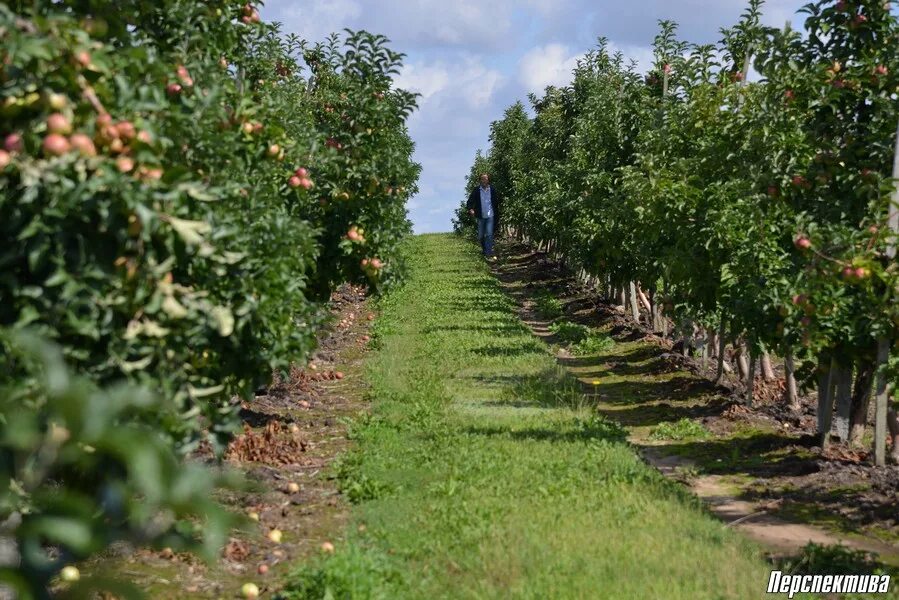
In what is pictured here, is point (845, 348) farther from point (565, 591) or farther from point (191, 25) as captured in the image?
point (191, 25)

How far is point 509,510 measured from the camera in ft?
25.0

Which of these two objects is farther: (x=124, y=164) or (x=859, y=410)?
(x=859, y=410)

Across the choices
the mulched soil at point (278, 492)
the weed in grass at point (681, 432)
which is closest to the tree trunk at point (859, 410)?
the weed in grass at point (681, 432)

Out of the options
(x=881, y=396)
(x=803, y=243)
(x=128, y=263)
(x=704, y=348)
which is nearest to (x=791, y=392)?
(x=704, y=348)

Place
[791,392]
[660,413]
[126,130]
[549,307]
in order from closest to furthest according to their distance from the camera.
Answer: [126,130] < [791,392] < [660,413] < [549,307]

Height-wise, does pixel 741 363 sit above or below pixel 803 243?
below

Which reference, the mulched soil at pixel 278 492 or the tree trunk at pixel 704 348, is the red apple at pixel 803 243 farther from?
the tree trunk at pixel 704 348

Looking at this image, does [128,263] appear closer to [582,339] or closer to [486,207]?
[582,339]

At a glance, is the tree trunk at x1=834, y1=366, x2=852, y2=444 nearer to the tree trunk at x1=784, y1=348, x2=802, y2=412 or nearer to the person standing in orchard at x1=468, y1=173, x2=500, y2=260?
the tree trunk at x1=784, y1=348, x2=802, y2=412

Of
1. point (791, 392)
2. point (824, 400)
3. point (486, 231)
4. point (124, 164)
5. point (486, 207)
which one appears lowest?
point (791, 392)

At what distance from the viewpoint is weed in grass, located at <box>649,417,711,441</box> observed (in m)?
11.4

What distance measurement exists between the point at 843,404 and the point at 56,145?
8.43m

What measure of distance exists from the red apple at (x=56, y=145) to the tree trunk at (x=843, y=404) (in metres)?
8.21

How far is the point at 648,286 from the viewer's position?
55.8 feet
